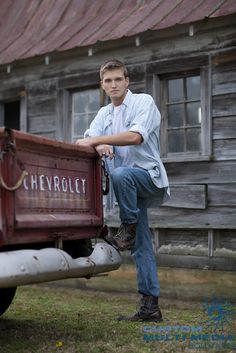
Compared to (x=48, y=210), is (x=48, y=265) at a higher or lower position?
lower

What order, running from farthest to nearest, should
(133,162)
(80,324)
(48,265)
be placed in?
(80,324) → (133,162) → (48,265)

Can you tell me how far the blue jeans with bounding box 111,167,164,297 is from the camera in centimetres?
454

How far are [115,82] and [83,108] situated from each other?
13.4 ft

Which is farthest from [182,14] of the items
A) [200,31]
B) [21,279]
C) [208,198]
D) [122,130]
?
[21,279]

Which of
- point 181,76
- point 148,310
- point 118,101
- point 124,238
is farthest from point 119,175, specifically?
point 181,76

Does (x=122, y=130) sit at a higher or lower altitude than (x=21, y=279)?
higher

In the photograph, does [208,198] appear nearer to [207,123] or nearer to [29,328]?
[207,123]

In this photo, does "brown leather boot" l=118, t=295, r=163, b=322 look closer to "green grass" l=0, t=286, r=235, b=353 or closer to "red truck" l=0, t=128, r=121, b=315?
"green grass" l=0, t=286, r=235, b=353

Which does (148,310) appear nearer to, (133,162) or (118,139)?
(133,162)

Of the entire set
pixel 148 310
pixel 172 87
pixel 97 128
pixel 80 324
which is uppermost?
pixel 172 87

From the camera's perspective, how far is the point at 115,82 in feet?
15.8

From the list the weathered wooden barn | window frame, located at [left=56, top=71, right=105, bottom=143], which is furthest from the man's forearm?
window frame, located at [left=56, top=71, right=105, bottom=143]

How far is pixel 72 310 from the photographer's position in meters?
6.19

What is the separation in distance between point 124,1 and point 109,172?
Answer: 15.0 feet
